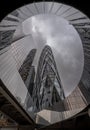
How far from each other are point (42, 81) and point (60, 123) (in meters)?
65.6

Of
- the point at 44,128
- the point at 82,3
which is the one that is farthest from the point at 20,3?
the point at 44,128

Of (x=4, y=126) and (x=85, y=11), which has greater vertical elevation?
(x=85, y=11)

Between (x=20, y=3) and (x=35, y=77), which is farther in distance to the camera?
(x=35, y=77)

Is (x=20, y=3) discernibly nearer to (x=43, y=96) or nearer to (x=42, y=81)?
(x=43, y=96)

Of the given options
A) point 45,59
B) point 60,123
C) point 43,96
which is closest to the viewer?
point 60,123

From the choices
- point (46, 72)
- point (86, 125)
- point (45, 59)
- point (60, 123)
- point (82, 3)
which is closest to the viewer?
point (82, 3)

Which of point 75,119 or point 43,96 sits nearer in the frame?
point 75,119

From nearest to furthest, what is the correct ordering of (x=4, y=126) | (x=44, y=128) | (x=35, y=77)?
(x=44, y=128), (x=4, y=126), (x=35, y=77)

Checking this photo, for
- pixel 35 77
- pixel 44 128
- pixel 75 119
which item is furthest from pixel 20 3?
pixel 35 77

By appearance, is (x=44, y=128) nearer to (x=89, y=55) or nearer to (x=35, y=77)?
(x=89, y=55)

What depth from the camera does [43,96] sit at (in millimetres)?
73000

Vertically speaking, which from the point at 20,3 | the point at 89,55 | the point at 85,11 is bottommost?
the point at 89,55

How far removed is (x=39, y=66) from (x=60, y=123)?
73.0 meters

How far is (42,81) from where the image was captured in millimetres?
85000
